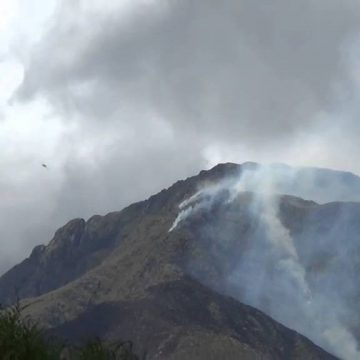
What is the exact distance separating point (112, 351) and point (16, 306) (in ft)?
15.7

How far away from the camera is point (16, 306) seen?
1332 inches

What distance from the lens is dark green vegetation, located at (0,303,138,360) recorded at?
3036cm

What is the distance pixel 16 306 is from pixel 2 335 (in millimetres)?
Result: 3131

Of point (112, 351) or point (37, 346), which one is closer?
point (37, 346)

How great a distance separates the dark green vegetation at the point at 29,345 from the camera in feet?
99.6

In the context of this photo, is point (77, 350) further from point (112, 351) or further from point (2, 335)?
point (2, 335)

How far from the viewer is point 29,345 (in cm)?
3102

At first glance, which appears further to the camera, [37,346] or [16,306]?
[16,306]

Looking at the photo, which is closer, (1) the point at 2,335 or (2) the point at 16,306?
(1) the point at 2,335

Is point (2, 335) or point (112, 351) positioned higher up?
point (112, 351)

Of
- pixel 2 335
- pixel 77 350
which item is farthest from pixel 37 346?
pixel 77 350

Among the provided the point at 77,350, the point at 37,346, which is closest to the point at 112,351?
the point at 77,350

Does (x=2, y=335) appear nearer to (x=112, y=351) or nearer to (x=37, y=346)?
(x=37, y=346)

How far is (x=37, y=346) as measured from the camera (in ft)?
103
